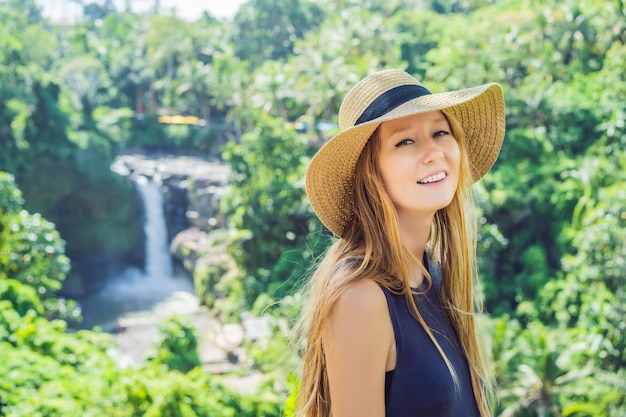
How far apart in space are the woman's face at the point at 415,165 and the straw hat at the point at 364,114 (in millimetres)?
42

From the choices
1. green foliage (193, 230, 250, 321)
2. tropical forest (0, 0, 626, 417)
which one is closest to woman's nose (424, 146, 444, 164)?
tropical forest (0, 0, 626, 417)

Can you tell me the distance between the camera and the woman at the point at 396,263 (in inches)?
46.4

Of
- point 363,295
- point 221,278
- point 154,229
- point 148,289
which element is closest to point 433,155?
point 363,295

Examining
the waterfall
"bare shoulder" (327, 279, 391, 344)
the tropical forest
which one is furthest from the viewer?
the waterfall

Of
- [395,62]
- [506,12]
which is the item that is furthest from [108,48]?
[506,12]

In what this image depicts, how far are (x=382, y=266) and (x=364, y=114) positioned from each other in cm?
32

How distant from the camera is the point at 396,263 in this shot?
1.29 m

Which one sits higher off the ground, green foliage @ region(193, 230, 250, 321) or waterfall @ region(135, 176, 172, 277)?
waterfall @ region(135, 176, 172, 277)

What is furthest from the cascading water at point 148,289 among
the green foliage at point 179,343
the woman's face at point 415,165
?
the woman's face at point 415,165

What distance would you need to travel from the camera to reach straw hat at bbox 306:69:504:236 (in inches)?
52.0

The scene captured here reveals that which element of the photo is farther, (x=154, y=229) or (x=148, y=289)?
(x=154, y=229)

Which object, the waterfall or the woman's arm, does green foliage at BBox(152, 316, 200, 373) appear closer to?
the waterfall

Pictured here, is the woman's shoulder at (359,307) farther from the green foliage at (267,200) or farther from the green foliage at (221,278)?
the green foliage at (221,278)

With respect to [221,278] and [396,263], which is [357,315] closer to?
[396,263]
